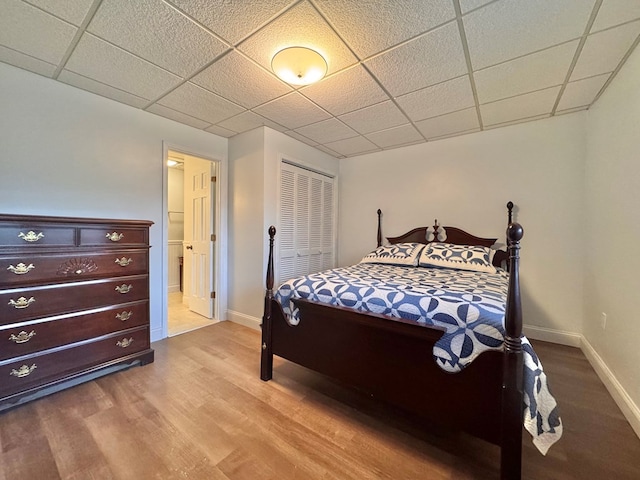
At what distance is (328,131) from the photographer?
3186 millimetres

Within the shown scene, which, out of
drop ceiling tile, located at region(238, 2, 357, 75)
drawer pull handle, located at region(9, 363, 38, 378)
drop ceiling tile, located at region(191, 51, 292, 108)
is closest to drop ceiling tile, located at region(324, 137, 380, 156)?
drop ceiling tile, located at region(191, 51, 292, 108)

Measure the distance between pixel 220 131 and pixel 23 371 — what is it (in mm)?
2737

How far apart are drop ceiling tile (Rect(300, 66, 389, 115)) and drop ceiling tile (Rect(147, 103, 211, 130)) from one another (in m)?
1.36

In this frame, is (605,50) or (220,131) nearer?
(605,50)

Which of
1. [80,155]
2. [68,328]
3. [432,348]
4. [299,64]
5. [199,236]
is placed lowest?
[68,328]

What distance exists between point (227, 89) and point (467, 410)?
9.12 feet

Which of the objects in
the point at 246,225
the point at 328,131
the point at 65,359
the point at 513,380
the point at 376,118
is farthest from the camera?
the point at 246,225

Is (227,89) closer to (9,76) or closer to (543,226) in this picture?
(9,76)

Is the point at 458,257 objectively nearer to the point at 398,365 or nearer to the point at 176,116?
the point at 398,365

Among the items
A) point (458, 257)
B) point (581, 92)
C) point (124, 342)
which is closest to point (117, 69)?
→ point (124, 342)

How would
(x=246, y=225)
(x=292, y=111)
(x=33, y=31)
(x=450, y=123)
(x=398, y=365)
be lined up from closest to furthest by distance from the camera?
(x=398, y=365)
(x=33, y=31)
(x=292, y=111)
(x=450, y=123)
(x=246, y=225)

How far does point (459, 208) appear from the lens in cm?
329

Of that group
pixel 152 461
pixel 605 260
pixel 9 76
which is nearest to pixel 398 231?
pixel 605 260

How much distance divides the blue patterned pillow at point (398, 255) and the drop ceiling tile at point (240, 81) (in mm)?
1997
